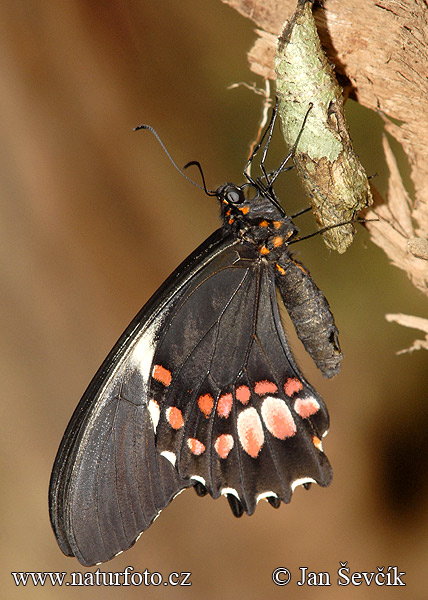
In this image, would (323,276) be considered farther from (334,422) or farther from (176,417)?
(176,417)

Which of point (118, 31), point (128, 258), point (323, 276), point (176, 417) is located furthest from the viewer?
point (128, 258)

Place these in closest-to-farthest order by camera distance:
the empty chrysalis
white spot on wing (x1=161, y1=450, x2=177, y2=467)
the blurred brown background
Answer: the empty chrysalis, white spot on wing (x1=161, y1=450, x2=177, y2=467), the blurred brown background

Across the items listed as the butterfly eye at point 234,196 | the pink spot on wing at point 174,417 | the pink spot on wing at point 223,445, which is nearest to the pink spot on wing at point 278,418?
the pink spot on wing at point 223,445

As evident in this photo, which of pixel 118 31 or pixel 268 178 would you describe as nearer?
pixel 268 178

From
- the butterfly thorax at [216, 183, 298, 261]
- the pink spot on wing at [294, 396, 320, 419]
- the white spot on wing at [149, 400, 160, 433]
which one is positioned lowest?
the pink spot on wing at [294, 396, 320, 419]

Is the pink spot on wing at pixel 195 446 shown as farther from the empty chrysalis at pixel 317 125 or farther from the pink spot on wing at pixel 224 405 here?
Answer: the empty chrysalis at pixel 317 125

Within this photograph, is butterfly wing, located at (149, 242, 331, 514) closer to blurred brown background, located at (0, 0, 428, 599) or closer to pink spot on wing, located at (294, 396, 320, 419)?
pink spot on wing, located at (294, 396, 320, 419)

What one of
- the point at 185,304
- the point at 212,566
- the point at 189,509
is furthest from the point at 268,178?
the point at 212,566

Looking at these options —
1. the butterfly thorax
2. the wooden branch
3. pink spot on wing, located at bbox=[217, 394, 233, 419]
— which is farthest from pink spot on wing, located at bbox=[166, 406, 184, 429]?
the wooden branch
